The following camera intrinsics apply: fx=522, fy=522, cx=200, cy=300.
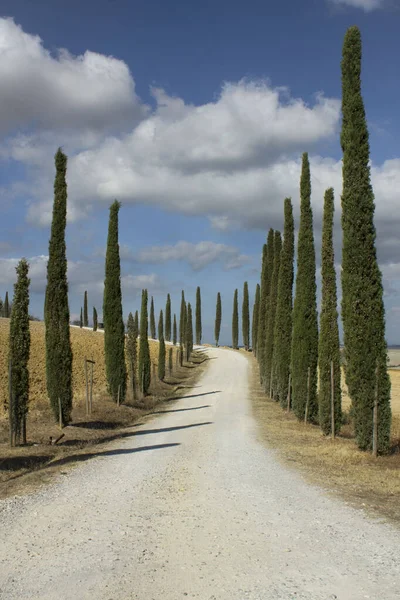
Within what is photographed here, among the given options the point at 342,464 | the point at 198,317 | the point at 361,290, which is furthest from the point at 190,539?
the point at 198,317

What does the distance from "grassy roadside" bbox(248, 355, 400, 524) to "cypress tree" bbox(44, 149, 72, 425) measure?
6966 millimetres

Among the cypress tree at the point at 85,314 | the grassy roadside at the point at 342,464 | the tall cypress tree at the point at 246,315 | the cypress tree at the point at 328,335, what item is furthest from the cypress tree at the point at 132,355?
the cypress tree at the point at 85,314

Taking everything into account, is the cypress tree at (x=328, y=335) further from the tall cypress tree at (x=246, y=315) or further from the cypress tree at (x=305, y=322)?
the tall cypress tree at (x=246, y=315)

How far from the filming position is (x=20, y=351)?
48.0 feet

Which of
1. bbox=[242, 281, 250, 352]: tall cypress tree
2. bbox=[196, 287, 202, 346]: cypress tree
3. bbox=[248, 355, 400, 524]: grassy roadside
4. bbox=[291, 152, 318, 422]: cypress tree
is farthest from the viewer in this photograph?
bbox=[196, 287, 202, 346]: cypress tree

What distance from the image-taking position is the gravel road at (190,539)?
4.65m

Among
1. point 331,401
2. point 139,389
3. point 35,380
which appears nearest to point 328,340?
point 331,401

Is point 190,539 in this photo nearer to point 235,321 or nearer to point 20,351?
point 20,351

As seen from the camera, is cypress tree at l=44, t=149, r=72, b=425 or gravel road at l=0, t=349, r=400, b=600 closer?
gravel road at l=0, t=349, r=400, b=600

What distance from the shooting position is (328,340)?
656 inches

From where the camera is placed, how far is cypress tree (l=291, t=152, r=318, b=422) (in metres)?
19.4

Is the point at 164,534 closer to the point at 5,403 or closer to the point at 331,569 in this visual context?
the point at 331,569

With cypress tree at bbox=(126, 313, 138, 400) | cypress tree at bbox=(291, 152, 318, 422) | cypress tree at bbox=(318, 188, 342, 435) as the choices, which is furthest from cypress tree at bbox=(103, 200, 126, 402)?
cypress tree at bbox=(318, 188, 342, 435)

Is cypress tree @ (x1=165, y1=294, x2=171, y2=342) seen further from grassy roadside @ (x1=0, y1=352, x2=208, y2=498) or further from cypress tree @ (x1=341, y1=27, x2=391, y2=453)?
cypress tree @ (x1=341, y1=27, x2=391, y2=453)
